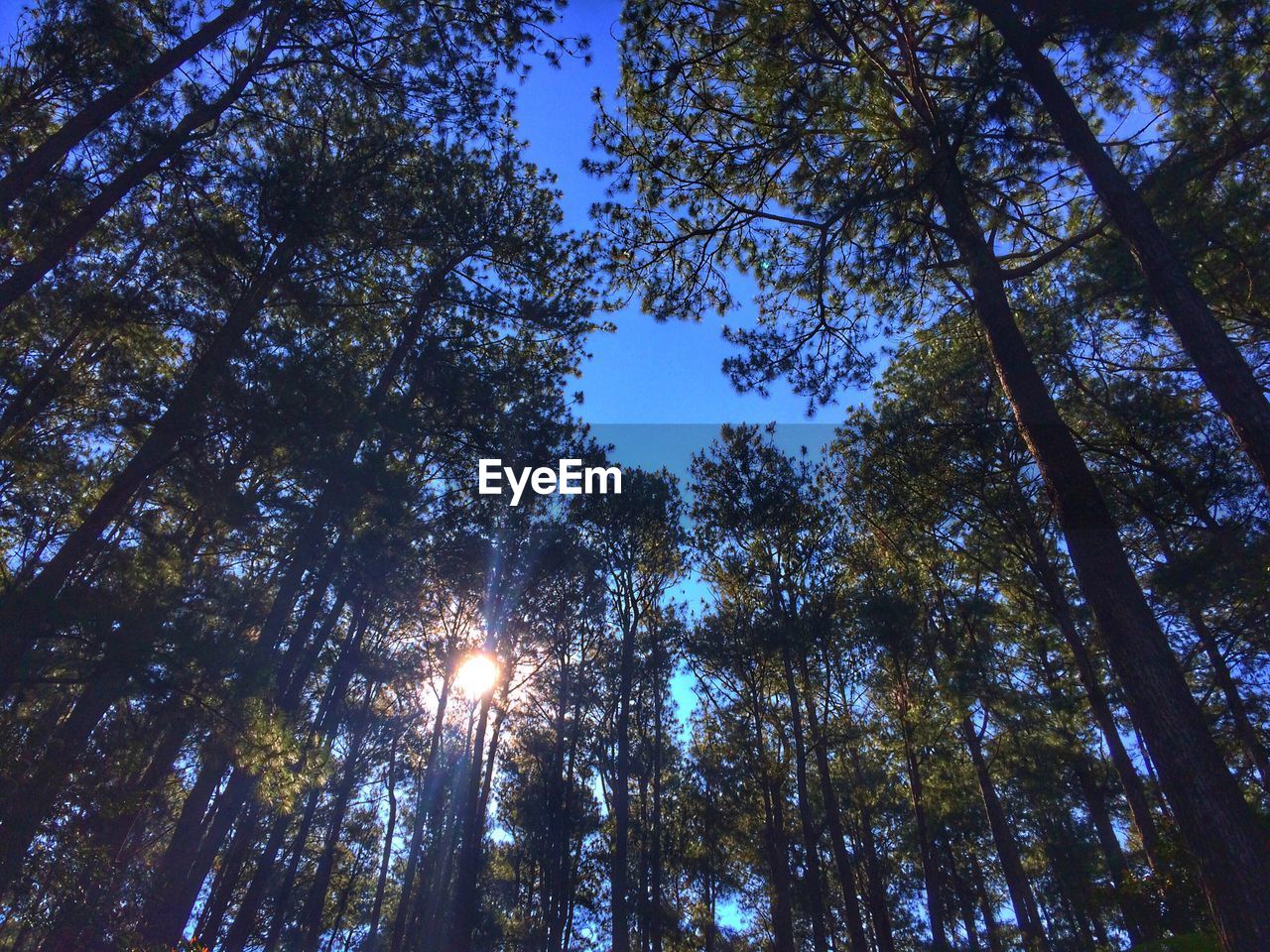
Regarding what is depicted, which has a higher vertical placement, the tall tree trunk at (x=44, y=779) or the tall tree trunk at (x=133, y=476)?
the tall tree trunk at (x=133, y=476)

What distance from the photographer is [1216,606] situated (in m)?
9.21

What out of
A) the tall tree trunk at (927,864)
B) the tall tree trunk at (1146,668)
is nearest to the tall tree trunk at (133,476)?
the tall tree trunk at (1146,668)

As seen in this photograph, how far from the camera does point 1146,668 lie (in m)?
4.69

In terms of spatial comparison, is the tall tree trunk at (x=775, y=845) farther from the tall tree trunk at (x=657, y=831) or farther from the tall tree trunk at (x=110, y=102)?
the tall tree trunk at (x=110, y=102)

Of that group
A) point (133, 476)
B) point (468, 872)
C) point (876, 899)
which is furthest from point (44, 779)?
point (876, 899)

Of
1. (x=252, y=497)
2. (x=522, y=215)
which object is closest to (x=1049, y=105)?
(x=522, y=215)

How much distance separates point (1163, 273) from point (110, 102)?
419 inches

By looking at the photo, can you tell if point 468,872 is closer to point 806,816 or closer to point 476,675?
point 476,675

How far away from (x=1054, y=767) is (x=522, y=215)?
17851 mm

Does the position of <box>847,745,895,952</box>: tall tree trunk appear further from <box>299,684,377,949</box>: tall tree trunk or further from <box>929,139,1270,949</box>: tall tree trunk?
<box>299,684,377,949</box>: tall tree trunk

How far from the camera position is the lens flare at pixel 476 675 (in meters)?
15.6

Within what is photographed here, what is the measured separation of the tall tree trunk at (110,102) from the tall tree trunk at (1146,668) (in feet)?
28.7

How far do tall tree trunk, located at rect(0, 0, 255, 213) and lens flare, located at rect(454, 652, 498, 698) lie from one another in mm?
12511

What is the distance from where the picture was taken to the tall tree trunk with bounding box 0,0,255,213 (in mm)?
6020
